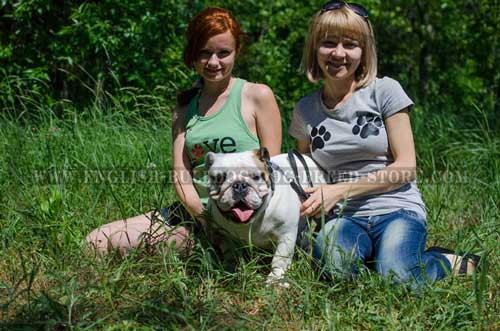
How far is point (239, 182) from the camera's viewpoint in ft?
8.24

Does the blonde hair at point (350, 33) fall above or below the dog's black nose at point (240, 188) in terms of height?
above

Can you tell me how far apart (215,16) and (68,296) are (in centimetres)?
150

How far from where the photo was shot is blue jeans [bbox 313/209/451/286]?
267 cm

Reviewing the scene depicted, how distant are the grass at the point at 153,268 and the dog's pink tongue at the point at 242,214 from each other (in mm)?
282

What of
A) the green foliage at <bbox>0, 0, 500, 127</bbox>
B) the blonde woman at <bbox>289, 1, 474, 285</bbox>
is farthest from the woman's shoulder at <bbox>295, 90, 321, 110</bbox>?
the green foliage at <bbox>0, 0, 500, 127</bbox>

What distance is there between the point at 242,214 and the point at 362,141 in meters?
0.73

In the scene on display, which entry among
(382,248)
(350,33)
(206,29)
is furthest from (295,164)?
(206,29)

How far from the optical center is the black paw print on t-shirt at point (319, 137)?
2967 mm

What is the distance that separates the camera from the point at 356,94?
9.70 ft

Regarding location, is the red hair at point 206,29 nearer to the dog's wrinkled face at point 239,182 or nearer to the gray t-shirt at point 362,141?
the gray t-shirt at point 362,141

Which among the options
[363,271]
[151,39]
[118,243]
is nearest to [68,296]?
[118,243]

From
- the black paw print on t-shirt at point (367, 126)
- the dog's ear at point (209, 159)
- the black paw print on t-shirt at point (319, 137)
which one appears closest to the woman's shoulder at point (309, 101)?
the black paw print on t-shirt at point (319, 137)

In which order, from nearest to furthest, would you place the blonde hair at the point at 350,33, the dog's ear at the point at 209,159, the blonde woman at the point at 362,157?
the dog's ear at the point at 209,159 < the blonde woman at the point at 362,157 < the blonde hair at the point at 350,33

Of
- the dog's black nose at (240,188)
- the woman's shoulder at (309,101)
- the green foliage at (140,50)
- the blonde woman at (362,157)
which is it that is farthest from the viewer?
the green foliage at (140,50)
